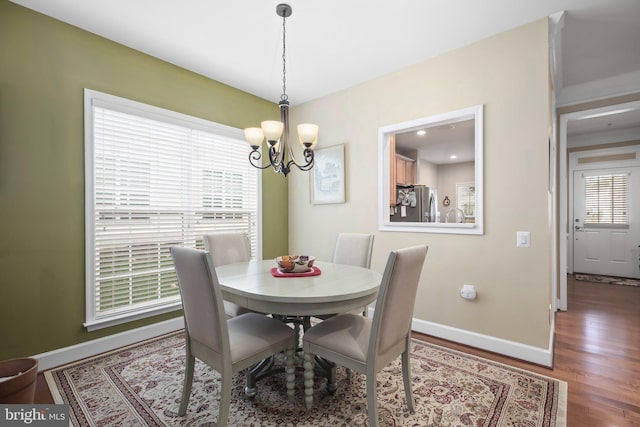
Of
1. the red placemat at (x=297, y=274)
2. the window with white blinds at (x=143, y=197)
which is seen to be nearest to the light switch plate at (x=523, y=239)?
the red placemat at (x=297, y=274)

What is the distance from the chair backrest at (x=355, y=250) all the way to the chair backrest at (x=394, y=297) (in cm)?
97

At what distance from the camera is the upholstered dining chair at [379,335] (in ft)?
4.76

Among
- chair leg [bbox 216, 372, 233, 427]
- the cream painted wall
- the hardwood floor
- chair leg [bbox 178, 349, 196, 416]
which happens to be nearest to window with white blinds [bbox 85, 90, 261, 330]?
the hardwood floor

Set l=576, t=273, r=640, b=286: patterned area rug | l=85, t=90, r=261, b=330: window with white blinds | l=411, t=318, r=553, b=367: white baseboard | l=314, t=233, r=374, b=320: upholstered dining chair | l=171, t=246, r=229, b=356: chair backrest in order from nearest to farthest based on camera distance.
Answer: l=171, t=246, r=229, b=356: chair backrest → l=411, t=318, r=553, b=367: white baseboard → l=85, t=90, r=261, b=330: window with white blinds → l=314, t=233, r=374, b=320: upholstered dining chair → l=576, t=273, r=640, b=286: patterned area rug

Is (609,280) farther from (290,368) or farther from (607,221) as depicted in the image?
(290,368)

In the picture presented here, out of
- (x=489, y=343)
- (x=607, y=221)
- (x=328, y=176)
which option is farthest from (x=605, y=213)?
(x=328, y=176)

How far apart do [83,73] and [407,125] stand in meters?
2.85

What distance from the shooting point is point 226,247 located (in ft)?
8.91

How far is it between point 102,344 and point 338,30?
321 centimetres

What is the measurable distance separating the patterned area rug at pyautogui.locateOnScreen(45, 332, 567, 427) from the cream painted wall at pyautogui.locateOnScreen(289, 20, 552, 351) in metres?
0.45

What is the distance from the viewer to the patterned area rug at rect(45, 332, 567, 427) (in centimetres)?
168

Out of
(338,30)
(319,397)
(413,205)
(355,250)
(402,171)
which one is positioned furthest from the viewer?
(402,171)

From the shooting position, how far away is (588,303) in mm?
3869

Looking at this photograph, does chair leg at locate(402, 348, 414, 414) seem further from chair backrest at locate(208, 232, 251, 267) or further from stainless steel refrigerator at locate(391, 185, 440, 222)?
stainless steel refrigerator at locate(391, 185, 440, 222)
